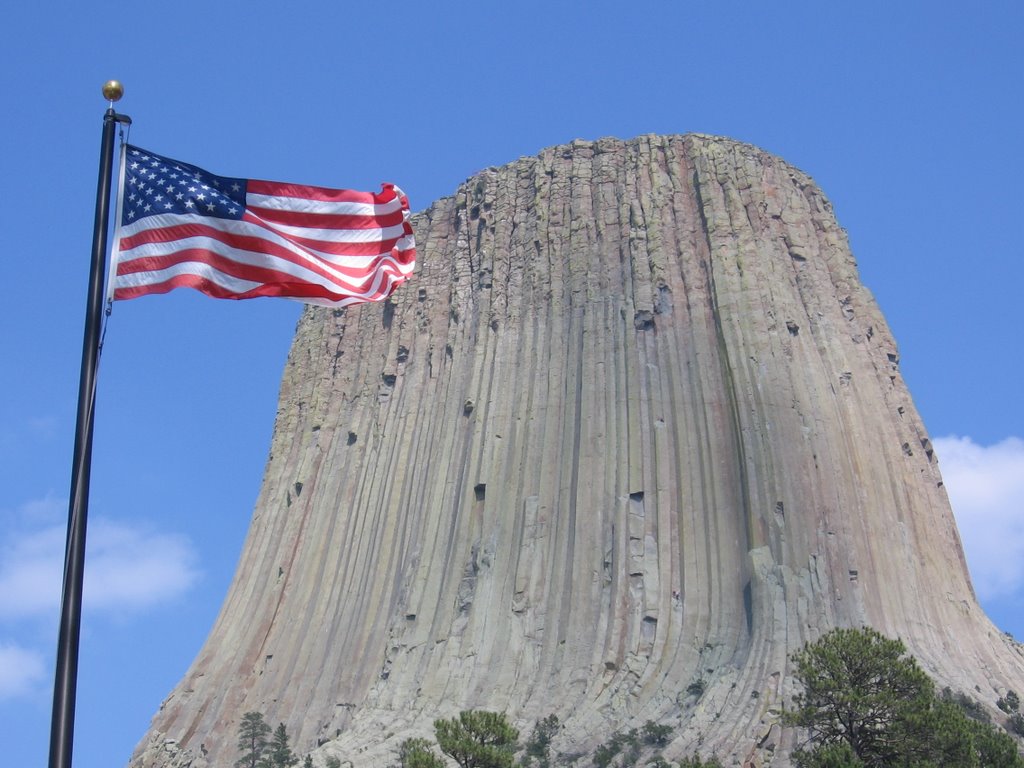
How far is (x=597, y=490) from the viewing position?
52156 mm

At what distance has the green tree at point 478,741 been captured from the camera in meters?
32.3

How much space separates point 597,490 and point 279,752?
44.6 ft

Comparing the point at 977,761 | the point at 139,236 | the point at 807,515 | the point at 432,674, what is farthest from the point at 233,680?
the point at 139,236

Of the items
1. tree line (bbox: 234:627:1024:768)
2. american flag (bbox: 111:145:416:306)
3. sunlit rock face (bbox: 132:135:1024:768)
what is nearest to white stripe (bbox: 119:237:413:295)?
american flag (bbox: 111:145:416:306)

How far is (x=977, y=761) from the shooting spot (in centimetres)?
3028

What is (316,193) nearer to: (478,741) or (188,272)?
(188,272)

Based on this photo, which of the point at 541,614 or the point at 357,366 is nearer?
the point at 541,614

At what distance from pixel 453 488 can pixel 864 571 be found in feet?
49.4

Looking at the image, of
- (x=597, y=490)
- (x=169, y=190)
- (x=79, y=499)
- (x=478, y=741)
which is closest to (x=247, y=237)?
(x=169, y=190)

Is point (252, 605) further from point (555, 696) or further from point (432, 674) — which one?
point (555, 696)

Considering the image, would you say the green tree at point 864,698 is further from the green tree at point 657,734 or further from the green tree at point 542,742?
the green tree at point 542,742

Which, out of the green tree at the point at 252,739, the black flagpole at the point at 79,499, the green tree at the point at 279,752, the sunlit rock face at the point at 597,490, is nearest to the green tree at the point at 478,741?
the sunlit rock face at the point at 597,490

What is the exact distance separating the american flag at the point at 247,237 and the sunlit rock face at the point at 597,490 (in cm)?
2791

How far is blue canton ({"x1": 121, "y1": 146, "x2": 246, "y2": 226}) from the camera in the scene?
52.0 ft
